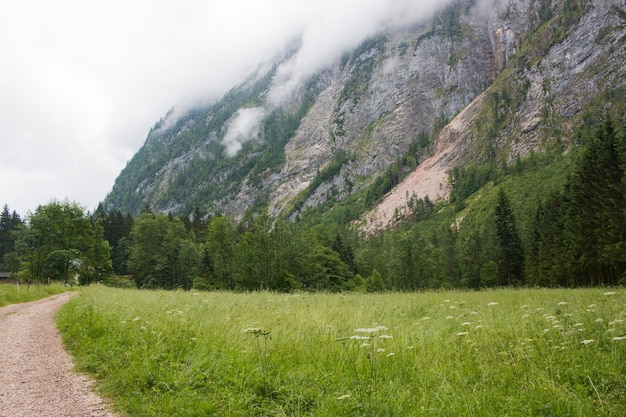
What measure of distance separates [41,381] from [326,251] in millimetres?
53402

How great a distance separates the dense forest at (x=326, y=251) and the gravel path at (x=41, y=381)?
31189 millimetres

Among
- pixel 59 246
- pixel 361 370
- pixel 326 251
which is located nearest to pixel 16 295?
pixel 59 246

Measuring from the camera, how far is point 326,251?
5997 centimetres

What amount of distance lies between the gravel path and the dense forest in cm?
3119

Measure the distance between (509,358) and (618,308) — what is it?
5.12 m

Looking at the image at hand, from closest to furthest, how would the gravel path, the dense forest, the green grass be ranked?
1. the gravel path
2. the green grass
3. the dense forest

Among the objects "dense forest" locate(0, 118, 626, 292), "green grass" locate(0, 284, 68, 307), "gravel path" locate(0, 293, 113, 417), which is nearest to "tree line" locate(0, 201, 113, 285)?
"dense forest" locate(0, 118, 626, 292)

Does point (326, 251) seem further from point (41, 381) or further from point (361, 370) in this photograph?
point (361, 370)

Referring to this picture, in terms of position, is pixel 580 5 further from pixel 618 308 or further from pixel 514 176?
pixel 618 308

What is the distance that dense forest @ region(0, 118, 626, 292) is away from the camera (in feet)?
118

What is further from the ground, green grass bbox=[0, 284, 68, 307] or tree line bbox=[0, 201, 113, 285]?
tree line bbox=[0, 201, 113, 285]

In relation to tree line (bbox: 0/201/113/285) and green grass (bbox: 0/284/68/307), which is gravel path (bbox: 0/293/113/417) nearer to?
green grass (bbox: 0/284/68/307)

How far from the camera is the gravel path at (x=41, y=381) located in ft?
19.0

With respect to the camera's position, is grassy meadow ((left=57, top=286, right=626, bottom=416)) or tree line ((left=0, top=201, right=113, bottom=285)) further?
tree line ((left=0, top=201, right=113, bottom=285))
